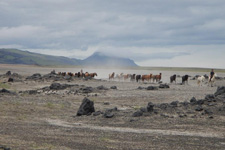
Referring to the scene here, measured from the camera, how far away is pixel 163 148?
13664mm

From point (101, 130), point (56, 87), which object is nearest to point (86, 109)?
point (101, 130)

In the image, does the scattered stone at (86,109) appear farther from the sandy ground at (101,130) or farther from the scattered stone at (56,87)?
the scattered stone at (56,87)

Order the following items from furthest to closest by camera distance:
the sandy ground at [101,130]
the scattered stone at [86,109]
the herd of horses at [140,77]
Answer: the herd of horses at [140,77]
the scattered stone at [86,109]
the sandy ground at [101,130]

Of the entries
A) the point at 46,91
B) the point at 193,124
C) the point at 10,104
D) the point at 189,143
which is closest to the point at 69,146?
the point at 189,143

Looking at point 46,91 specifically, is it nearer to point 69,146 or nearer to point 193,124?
point 193,124

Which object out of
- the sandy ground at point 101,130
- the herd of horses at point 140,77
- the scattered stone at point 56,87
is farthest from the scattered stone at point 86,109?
the herd of horses at point 140,77

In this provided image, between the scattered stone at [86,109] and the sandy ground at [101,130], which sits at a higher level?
the scattered stone at [86,109]

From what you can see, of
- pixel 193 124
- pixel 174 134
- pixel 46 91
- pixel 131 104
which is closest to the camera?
pixel 174 134

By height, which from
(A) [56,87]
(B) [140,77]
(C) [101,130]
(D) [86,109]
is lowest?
(C) [101,130]

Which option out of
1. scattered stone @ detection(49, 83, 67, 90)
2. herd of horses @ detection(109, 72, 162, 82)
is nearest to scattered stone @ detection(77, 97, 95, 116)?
scattered stone @ detection(49, 83, 67, 90)

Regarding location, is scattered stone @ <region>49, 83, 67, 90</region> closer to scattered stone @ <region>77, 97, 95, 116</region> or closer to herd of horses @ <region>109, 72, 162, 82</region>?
scattered stone @ <region>77, 97, 95, 116</region>

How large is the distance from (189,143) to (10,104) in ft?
51.9

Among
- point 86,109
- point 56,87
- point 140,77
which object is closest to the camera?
point 86,109

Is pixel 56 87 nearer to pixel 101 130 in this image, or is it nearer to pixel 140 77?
pixel 101 130
